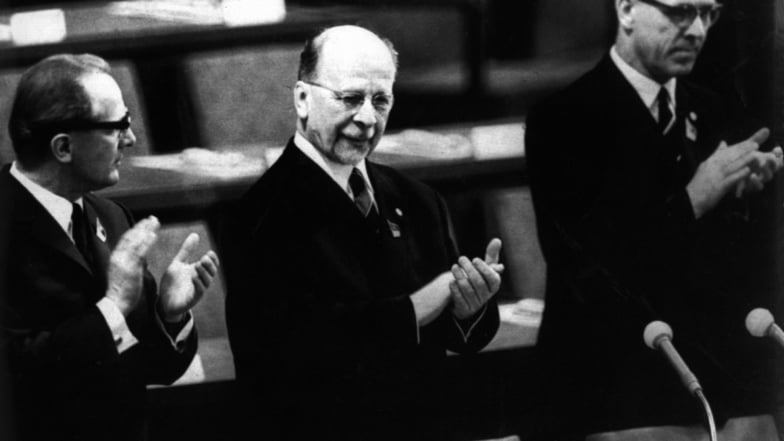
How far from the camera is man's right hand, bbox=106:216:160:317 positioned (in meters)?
3.14

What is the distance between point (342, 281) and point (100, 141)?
2.45 feet

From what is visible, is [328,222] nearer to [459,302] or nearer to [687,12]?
[459,302]

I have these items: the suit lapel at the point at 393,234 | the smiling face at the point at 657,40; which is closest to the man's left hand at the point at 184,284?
the suit lapel at the point at 393,234

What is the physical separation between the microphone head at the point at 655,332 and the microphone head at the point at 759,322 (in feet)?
0.82

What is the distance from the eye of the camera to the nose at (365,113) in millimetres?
3211

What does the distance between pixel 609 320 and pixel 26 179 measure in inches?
65.3

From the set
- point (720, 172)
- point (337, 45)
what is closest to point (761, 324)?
point (720, 172)

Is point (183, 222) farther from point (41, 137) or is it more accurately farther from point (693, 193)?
point (693, 193)

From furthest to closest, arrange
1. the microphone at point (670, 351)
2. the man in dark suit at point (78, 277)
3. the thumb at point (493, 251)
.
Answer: the thumb at point (493, 251)
the man in dark suit at point (78, 277)
the microphone at point (670, 351)

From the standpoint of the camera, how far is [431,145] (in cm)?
334

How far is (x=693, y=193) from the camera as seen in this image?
342 centimetres

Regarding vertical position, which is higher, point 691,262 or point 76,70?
point 76,70

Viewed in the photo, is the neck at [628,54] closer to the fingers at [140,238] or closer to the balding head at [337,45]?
the balding head at [337,45]

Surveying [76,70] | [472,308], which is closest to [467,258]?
[472,308]
